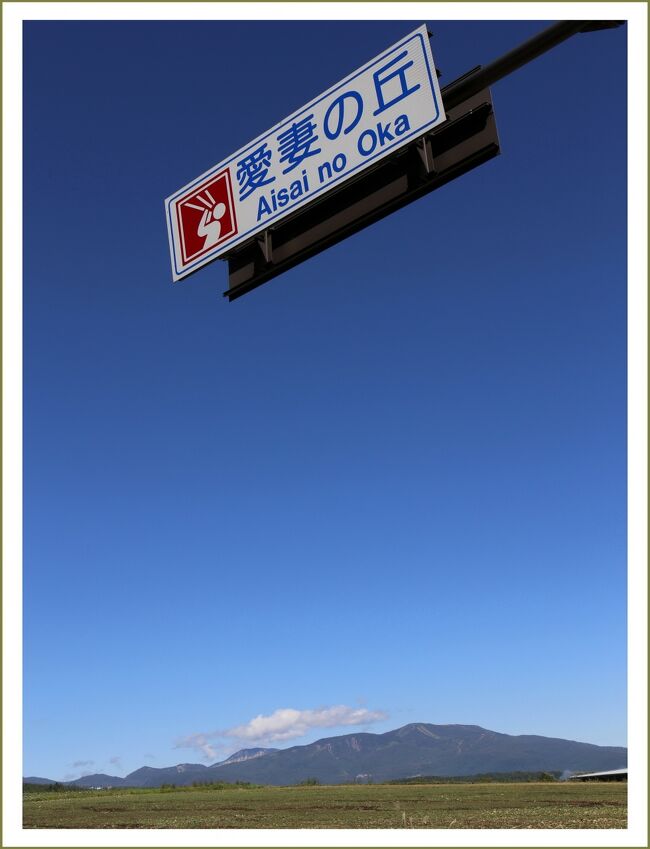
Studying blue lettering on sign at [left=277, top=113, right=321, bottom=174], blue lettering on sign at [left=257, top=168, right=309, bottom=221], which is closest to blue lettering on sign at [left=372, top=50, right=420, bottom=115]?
blue lettering on sign at [left=277, top=113, right=321, bottom=174]

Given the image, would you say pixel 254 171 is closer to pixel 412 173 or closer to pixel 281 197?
pixel 281 197

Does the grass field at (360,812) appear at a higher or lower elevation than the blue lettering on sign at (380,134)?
lower

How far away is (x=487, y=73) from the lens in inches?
197

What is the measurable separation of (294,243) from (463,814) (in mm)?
22208

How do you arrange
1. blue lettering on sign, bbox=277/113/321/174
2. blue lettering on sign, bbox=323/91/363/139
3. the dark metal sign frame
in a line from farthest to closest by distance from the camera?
blue lettering on sign, bbox=277/113/321/174 → blue lettering on sign, bbox=323/91/363/139 → the dark metal sign frame

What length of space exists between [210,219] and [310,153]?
1.19 metres

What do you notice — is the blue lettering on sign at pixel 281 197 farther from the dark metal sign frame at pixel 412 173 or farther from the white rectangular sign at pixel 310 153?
the dark metal sign frame at pixel 412 173

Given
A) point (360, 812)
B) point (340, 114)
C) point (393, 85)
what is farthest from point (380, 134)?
point (360, 812)

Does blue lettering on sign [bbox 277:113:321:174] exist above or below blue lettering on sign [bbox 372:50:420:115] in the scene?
below

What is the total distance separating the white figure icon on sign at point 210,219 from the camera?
652 centimetres

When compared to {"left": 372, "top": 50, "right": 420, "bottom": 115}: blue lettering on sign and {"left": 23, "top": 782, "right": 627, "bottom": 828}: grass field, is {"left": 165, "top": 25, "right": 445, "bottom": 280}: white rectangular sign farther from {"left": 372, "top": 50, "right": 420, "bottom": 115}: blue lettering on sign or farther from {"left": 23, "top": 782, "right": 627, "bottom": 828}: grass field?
{"left": 23, "top": 782, "right": 627, "bottom": 828}: grass field

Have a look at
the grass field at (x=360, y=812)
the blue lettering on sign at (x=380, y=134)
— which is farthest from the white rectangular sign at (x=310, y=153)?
the grass field at (x=360, y=812)

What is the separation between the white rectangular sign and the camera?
5590mm

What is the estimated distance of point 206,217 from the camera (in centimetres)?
664
